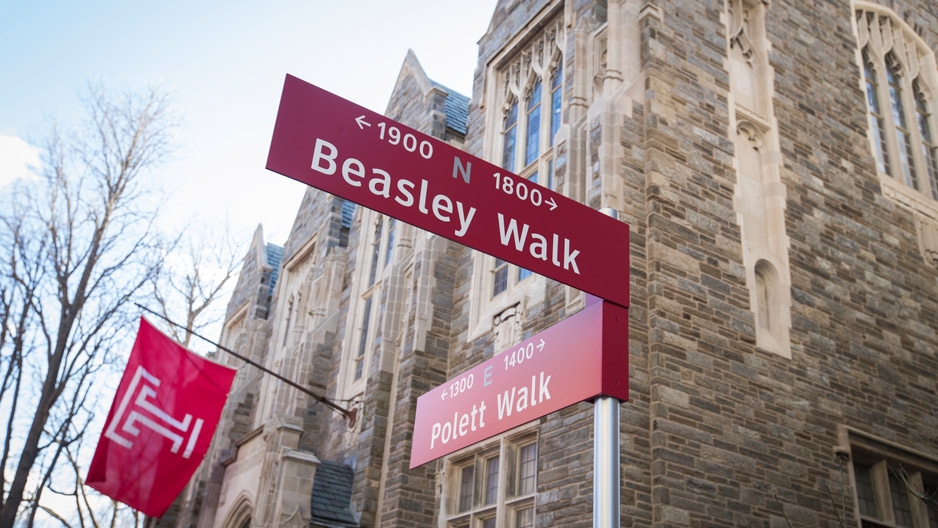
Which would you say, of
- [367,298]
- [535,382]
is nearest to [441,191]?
[535,382]

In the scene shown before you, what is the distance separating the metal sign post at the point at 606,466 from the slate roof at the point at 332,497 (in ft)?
29.9

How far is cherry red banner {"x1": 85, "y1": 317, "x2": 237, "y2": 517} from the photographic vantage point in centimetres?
1304

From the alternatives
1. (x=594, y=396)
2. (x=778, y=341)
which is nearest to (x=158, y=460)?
(x=778, y=341)

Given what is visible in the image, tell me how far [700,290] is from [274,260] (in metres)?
18.7

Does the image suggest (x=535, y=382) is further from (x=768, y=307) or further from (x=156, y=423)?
(x=156, y=423)

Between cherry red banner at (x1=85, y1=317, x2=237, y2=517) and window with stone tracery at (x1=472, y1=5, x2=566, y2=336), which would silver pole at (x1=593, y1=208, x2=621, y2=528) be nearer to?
window with stone tracery at (x1=472, y1=5, x2=566, y2=336)

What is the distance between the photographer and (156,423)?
1347 centimetres

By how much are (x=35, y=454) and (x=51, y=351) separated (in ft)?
5.51

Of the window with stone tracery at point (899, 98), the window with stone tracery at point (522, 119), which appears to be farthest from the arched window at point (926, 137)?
the window with stone tracery at point (522, 119)

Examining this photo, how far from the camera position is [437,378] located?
12953 mm

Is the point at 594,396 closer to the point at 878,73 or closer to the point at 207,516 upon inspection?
the point at 878,73

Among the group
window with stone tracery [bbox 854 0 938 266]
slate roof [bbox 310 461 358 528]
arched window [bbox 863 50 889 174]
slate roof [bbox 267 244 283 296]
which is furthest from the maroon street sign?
slate roof [bbox 267 244 283 296]

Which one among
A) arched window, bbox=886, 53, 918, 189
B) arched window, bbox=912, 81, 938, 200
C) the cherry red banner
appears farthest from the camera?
arched window, bbox=912, 81, 938, 200

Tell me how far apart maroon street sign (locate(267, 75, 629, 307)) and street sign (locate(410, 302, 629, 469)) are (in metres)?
0.23
